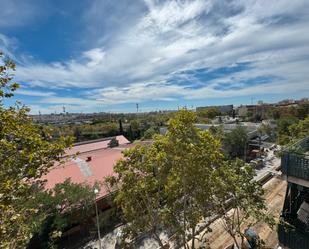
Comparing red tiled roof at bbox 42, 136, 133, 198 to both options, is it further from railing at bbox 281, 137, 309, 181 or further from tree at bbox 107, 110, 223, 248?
railing at bbox 281, 137, 309, 181

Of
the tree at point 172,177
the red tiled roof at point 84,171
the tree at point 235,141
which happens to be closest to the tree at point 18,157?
the tree at point 172,177

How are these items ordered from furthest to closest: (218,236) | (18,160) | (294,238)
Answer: (218,236) < (294,238) < (18,160)

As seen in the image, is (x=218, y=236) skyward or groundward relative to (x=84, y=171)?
groundward

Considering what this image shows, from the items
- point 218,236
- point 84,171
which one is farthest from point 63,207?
point 218,236

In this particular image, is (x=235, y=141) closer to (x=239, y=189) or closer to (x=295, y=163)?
(x=295, y=163)

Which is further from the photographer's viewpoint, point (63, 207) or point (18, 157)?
point (63, 207)

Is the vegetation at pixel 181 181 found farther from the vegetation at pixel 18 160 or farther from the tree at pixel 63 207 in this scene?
the tree at pixel 63 207

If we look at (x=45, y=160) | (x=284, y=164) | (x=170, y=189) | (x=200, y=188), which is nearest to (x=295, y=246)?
(x=284, y=164)
